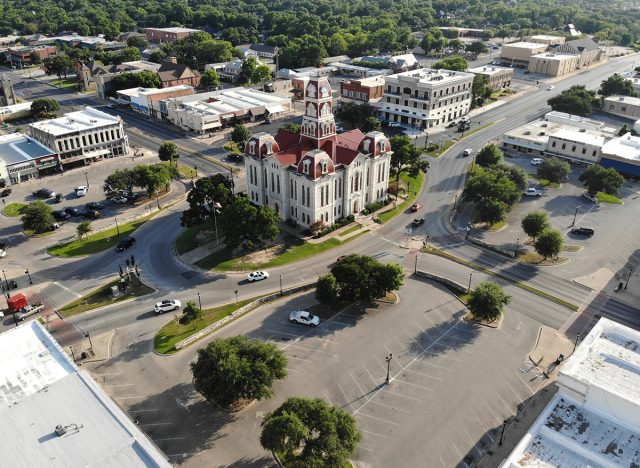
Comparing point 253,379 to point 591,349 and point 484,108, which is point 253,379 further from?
point 484,108

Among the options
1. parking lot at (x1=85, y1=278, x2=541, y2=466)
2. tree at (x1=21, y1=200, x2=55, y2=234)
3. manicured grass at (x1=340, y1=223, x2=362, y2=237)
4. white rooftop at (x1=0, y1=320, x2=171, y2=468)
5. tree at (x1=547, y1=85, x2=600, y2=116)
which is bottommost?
parking lot at (x1=85, y1=278, x2=541, y2=466)

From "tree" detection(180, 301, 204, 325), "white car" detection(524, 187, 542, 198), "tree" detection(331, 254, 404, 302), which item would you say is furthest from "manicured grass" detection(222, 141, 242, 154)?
"white car" detection(524, 187, 542, 198)

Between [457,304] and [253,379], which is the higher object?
[253,379]

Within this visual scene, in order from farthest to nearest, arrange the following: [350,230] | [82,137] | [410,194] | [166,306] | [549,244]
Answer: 1. [82,137]
2. [410,194]
3. [350,230]
4. [549,244]
5. [166,306]

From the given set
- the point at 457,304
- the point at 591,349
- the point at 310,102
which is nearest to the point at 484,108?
the point at 310,102

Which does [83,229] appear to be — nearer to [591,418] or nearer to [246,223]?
[246,223]

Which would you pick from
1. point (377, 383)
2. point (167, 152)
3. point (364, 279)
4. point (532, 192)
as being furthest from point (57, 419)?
point (532, 192)

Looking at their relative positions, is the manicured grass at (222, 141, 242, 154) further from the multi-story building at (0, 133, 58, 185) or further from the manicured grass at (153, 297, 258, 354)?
the manicured grass at (153, 297, 258, 354)
